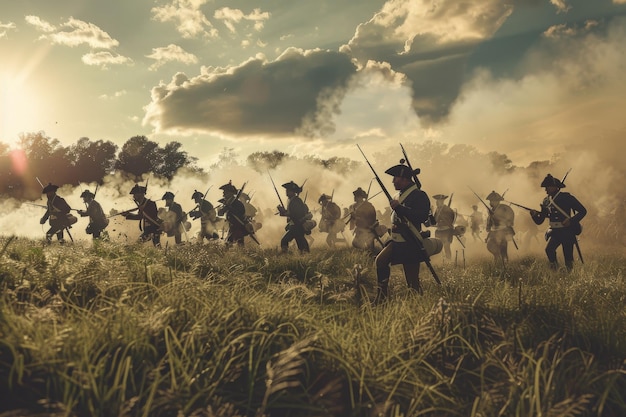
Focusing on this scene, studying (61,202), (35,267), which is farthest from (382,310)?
(61,202)

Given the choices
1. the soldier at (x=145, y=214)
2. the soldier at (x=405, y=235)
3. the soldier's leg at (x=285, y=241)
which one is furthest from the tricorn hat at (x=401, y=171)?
the soldier at (x=145, y=214)

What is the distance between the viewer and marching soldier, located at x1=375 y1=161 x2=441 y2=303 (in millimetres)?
6973

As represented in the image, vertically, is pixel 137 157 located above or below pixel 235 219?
above

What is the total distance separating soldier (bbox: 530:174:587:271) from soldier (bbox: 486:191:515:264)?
165 inches

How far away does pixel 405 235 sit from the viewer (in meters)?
7.09

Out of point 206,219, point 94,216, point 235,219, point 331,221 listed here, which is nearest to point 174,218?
point 206,219

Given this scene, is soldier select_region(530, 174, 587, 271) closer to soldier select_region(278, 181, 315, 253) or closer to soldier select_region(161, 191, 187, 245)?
soldier select_region(278, 181, 315, 253)

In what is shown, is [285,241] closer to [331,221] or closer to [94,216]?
[331,221]

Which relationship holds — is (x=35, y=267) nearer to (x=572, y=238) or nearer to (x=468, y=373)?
(x=468, y=373)

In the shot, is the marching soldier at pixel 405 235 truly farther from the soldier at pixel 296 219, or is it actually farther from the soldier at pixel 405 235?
the soldier at pixel 296 219

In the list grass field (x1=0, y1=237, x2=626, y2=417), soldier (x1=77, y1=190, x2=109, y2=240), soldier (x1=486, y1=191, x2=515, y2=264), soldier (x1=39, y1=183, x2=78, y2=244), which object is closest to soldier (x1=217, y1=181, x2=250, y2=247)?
soldier (x1=77, y1=190, x2=109, y2=240)

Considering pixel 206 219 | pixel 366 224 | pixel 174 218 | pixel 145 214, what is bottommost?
pixel 366 224

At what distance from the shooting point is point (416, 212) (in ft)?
22.7

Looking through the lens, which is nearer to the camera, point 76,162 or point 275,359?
point 275,359
